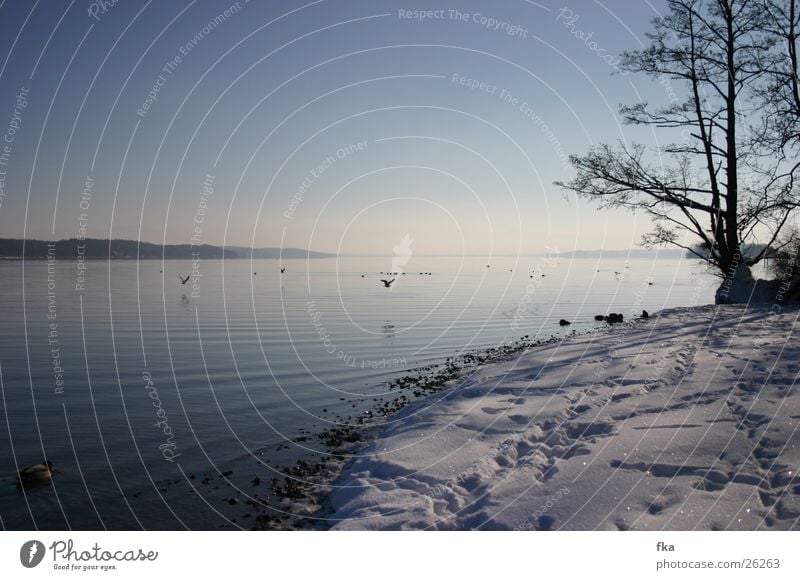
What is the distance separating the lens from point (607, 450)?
843cm

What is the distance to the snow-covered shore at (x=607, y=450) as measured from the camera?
6.82 meters

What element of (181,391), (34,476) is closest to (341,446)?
(34,476)

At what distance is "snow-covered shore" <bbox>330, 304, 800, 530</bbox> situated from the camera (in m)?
6.82

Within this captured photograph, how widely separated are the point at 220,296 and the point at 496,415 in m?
47.5

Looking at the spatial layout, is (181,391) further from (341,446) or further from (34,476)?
(341,446)

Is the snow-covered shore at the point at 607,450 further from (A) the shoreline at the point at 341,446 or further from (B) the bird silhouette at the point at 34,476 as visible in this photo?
(B) the bird silhouette at the point at 34,476

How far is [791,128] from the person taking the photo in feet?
63.8

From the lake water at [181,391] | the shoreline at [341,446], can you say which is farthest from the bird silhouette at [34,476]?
the shoreline at [341,446]

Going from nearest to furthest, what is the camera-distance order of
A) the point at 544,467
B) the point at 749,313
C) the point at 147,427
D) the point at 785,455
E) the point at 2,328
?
the point at 785,455 → the point at 544,467 → the point at 147,427 → the point at 749,313 → the point at 2,328

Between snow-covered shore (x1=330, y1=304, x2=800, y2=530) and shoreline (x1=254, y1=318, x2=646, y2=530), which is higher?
snow-covered shore (x1=330, y1=304, x2=800, y2=530)

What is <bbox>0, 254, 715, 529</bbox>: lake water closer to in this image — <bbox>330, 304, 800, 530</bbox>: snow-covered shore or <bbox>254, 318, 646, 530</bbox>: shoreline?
<bbox>254, 318, 646, 530</bbox>: shoreline

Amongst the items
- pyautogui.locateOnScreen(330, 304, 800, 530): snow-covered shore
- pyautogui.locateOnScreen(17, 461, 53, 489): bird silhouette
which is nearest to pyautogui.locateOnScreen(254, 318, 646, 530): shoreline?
pyautogui.locateOnScreen(330, 304, 800, 530): snow-covered shore

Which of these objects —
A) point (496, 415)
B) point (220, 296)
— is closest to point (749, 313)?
point (496, 415)
